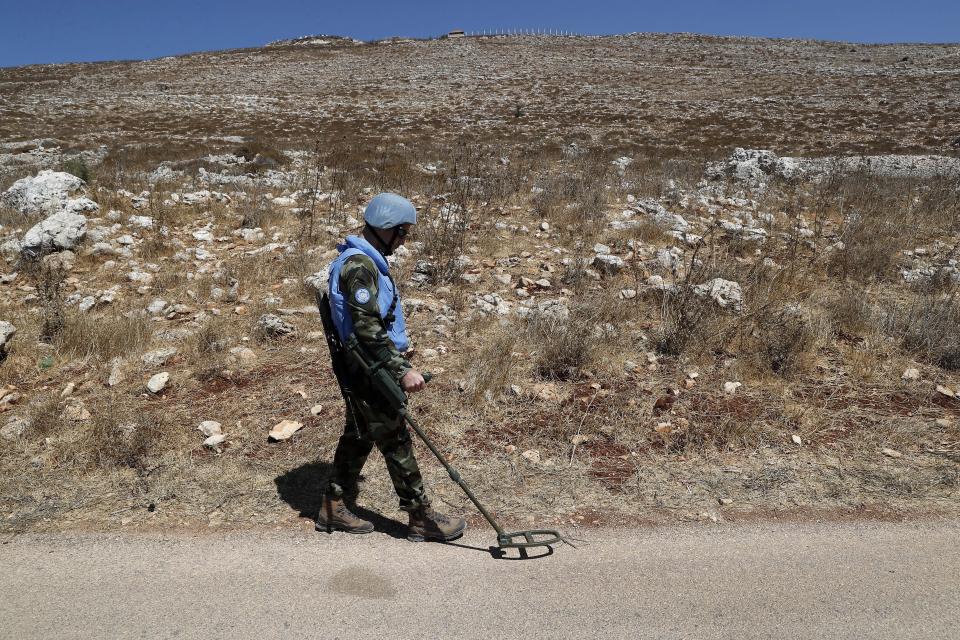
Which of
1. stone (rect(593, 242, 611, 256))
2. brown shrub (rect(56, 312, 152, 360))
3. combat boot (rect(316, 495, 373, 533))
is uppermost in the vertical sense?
stone (rect(593, 242, 611, 256))

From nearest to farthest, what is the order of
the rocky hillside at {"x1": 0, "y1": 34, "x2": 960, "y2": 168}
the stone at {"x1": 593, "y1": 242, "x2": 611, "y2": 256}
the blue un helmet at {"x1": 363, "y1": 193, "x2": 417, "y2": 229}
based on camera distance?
the blue un helmet at {"x1": 363, "y1": 193, "x2": 417, "y2": 229} < the stone at {"x1": 593, "y1": 242, "x2": 611, "y2": 256} < the rocky hillside at {"x1": 0, "y1": 34, "x2": 960, "y2": 168}

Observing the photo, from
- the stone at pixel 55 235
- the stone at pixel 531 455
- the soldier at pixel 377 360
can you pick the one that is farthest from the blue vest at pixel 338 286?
the stone at pixel 55 235

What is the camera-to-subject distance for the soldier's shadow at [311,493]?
3.04 metres

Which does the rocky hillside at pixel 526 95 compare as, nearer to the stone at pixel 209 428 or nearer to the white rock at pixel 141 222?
the white rock at pixel 141 222

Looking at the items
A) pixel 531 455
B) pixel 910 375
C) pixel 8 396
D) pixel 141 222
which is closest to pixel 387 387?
pixel 531 455

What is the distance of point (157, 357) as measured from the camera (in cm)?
473

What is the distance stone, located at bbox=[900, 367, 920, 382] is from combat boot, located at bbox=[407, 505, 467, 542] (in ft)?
12.4

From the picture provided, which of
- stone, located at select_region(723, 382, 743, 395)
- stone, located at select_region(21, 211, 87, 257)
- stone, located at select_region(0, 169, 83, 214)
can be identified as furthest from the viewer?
stone, located at select_region(0, 169, 83, 214)

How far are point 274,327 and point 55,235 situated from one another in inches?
155

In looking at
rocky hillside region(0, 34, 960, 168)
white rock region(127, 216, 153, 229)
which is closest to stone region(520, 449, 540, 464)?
white rock region(127, 216, 153, 229)

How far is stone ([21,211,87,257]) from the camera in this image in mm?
6707

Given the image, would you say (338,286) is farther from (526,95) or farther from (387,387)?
(526,95)

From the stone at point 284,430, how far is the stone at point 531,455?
163 centimetres

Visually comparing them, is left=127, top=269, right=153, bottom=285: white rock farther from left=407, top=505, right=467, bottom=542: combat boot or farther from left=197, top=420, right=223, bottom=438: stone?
left=407, top=505, right=467, bottom=542: combat boot
